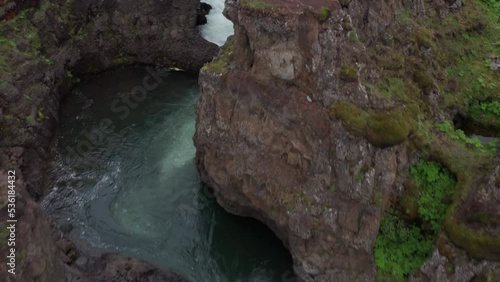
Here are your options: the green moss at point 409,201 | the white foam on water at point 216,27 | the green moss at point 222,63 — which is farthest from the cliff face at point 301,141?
the white foam on water at point 216,27

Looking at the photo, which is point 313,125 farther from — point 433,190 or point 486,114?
point 486,114

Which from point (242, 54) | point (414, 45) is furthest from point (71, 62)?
point (414, 45)

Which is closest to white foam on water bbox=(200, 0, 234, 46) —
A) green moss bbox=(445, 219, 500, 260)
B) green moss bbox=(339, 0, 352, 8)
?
green moss bbox=(339, 0, 352, 8)

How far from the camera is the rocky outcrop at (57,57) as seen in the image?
1850 centimetres

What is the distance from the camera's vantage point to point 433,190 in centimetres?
1556

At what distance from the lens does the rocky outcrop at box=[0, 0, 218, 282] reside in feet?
60.7

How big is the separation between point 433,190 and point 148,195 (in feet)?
43.7

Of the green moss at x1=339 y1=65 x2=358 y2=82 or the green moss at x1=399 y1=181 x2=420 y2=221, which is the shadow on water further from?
the green moss at x1=339 y1=65 x2=358 y2=82

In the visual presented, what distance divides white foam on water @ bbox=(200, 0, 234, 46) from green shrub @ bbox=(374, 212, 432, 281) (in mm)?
19765

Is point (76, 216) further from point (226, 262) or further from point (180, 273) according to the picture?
point (226, 262)

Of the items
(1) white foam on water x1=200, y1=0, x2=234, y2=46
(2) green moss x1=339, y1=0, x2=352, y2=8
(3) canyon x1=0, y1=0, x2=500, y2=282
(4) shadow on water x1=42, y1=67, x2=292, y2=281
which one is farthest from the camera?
(1) white foam on water x1=200, y1=0, x2=234, y2=46

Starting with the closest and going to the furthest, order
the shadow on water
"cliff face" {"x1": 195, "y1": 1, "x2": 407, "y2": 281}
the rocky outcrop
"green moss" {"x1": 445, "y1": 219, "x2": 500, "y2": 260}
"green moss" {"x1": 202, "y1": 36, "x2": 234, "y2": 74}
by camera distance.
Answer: "green moss" {"x1": 445, "y1": 219, "x2": 500, "y2": 260}
"cliff face" {"x1": 195, "y1": 1, "x2": 407, "y2": 281}
"green moss" {"x1": 202, "y1": 36, "x2": 234, "y2": 74}
the rocky outcrop
the shadow on water

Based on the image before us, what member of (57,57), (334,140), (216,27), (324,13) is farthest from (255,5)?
(216,27)

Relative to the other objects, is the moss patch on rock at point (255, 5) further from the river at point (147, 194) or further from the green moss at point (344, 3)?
the river at point (147, 194)
